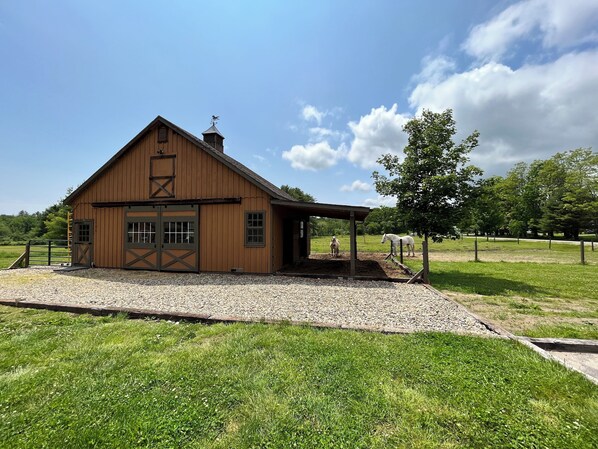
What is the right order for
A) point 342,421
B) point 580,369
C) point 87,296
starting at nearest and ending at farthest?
point 342,421
point 580,369
point 87,296

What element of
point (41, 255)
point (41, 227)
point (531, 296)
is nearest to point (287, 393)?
point (531, 296)

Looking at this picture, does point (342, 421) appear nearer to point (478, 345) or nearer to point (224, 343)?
point (224, 343)

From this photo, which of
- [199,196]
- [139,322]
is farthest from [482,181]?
[139,322]

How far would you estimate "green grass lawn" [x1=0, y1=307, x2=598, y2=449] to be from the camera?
209 cm

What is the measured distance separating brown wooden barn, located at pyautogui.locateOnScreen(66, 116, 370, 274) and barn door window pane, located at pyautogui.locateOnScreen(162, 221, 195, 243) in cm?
4

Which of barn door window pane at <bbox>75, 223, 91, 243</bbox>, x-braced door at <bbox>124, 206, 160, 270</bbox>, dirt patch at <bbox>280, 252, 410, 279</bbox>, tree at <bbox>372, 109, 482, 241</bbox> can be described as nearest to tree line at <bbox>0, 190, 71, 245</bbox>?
barn door window pane at <bbox>75, 223, 91, 243</bbox>

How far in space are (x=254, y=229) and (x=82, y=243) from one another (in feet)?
27.8

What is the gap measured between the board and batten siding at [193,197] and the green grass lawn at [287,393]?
22.4 feet

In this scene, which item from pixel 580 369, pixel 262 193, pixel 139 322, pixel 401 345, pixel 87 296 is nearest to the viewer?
pixel 580 369

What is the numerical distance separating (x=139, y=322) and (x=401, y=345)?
13.9 ft

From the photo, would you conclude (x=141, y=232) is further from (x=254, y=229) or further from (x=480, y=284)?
(x=480, y=284)

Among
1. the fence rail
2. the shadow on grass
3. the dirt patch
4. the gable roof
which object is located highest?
the gable roof

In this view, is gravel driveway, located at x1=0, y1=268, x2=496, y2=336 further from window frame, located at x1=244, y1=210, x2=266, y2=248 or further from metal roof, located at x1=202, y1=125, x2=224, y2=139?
metal roof, located at x1=202, y1=125, x2=224, y2=139

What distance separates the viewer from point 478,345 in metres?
3.75
